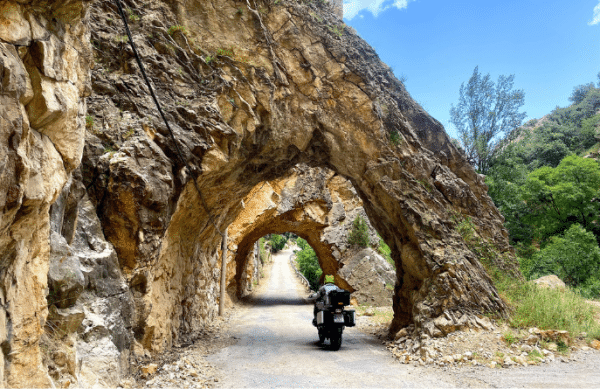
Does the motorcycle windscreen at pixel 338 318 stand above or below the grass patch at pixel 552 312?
below

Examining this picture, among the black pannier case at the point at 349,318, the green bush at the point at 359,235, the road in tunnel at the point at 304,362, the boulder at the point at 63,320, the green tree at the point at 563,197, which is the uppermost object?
the green tree at the point at 563,197

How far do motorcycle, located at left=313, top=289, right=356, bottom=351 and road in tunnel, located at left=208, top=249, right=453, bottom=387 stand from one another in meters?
0.30

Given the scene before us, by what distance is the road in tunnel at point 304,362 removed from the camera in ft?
19.2

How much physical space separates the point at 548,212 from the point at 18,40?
24704 millimetres

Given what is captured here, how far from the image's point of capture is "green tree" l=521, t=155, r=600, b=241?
19531 mm

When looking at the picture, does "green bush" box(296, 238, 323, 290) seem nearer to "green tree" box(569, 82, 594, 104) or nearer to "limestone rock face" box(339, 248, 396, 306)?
"limestone rock face" box(339, 248, 396, 306)

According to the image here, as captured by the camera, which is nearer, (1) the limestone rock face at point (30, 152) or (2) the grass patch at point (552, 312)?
(1) the limestone rock face at point (30, 152)

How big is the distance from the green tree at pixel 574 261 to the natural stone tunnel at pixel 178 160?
24.3ft

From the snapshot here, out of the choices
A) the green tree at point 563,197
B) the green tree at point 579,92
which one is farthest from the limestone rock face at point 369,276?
the green tree at point 579,92

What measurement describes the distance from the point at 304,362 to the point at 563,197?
1943 cm

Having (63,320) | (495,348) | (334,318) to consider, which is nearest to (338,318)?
(334,318)

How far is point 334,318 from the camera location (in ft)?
28.3

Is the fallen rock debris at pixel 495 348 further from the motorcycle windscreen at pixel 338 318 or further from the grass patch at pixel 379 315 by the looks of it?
the grass patch at pixel 379 315

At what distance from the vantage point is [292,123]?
9797 mm
